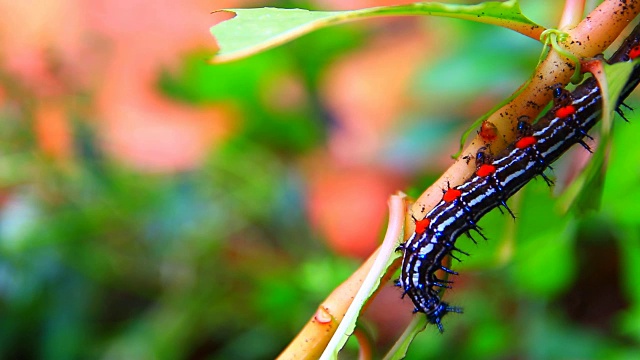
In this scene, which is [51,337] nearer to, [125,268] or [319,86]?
[125,268]

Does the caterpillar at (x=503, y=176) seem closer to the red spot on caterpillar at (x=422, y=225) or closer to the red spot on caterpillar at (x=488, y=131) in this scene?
the red spot on caterpillar at (x=422, y=225)

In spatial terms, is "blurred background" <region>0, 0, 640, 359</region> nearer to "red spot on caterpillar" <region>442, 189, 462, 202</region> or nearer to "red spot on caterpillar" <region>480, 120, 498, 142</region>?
"red spot on caterpillar" <region>442, 189, 462, 202</region>

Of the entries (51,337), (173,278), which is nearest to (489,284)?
(173,278)

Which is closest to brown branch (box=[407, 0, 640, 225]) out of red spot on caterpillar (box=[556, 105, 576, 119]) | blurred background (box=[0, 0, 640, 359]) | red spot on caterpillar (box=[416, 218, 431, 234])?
red spot on caterpillar (box=[416, 218, 431, 234])

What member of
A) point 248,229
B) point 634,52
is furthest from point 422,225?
point 248,229

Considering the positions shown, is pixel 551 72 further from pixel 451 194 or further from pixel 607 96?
pixel 451 194
